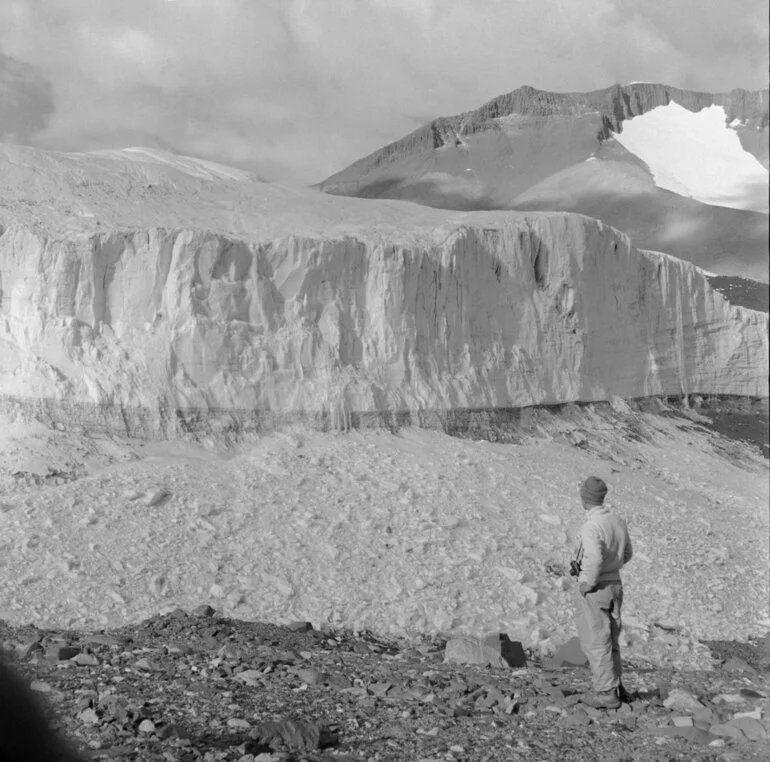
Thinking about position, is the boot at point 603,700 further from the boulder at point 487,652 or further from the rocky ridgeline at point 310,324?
the rocky ridgeline at point 310,324

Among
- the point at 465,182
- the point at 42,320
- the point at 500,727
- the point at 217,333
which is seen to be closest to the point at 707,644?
the point at 500,727

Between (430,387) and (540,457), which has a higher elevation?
(430,387)

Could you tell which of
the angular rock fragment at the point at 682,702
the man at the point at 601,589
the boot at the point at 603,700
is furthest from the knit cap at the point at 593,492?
the angular rock fragment at the point at 682,702

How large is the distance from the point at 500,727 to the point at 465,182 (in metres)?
69.7

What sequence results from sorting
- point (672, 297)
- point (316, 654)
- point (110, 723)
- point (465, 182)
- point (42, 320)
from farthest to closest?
point (465, 182) < point (672, 297) < point (42, 320) < point (316, 654) < point (110, 723)

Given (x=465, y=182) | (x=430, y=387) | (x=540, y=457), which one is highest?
(x=465, y=182)

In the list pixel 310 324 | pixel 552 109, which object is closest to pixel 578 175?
pixel 552 109

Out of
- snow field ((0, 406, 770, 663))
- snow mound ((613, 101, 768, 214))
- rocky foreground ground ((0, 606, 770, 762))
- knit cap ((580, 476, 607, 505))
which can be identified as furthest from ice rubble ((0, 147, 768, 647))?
snow mound ((613, 101, 768, 214))

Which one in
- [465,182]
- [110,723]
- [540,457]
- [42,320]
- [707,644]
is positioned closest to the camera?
[110,723]

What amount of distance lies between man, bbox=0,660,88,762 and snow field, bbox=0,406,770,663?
8091 mm

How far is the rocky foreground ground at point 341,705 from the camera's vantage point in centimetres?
533

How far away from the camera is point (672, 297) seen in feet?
87.6

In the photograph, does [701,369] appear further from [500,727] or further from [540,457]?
[500,727]

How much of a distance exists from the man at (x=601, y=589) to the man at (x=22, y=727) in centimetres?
483
